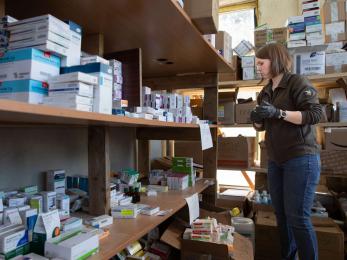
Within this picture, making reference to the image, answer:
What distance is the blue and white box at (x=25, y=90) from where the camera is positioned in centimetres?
65

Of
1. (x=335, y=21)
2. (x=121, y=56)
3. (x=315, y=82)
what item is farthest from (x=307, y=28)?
(x=121, y=56)

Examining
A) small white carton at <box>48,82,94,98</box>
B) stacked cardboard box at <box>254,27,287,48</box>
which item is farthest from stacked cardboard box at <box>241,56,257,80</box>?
small white carton at <box>48,82,94,98</box>

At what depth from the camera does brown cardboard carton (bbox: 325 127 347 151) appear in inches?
90.4

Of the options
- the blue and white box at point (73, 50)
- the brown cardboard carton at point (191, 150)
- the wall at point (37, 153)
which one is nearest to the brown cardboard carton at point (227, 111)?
the brown cardboard carton at point (191, 150)

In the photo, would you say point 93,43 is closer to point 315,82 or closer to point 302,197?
point 302,197

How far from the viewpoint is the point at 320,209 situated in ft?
6.79

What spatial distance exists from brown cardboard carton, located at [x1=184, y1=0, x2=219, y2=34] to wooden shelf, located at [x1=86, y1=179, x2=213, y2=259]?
2.59 feet

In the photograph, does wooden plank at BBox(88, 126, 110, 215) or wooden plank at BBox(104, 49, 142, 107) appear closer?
wooden plank at BBox(88, 126, 110, 215)

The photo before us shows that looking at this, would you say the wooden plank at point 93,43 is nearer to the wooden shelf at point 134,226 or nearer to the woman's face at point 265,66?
the wooden shelf at point 134,226

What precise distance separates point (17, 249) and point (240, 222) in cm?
162

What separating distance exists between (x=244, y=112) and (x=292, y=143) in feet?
3.71

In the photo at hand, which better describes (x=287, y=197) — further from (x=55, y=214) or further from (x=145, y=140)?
(x=55, y=214)

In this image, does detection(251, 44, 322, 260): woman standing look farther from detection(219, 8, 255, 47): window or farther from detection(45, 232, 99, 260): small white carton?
detection(219, 8, 255, 47): window

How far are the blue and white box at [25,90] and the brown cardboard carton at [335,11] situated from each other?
2.68 m
